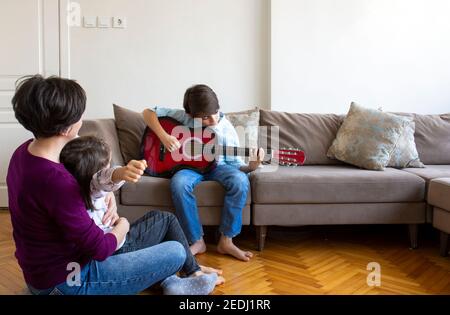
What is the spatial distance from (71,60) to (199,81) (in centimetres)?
98

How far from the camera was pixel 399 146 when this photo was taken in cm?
256

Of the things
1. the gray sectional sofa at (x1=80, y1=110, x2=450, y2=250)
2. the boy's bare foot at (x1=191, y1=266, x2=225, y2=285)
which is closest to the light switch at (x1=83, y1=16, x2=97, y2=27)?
the gray sectional sofa at (x1=80, y1=110, x2=450, y2=250)

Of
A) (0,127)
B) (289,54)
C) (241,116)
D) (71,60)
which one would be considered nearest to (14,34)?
(71,60)

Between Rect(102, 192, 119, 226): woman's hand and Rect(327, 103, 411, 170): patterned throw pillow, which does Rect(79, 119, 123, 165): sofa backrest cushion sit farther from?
Rect(327, 103, 411, 170): patterned throw pillow

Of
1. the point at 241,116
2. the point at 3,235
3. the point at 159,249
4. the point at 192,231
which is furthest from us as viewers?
the point at 241,116

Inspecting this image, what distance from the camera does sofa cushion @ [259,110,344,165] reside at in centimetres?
269

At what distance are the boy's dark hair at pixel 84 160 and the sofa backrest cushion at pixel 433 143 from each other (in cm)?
223

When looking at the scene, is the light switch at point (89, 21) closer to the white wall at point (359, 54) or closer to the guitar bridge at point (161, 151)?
the white wall at point (359, 54)

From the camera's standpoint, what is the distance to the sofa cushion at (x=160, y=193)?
2121mm

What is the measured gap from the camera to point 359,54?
314 centimetres

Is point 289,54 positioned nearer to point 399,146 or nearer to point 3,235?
point 399,146

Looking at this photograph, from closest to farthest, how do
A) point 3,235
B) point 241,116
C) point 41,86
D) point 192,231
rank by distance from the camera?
point 41,86 → point 192,231 → point 3,235 → point 241,116

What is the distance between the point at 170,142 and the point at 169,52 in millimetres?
1237

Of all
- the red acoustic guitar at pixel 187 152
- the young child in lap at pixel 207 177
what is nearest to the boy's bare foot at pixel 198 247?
the young child in lap at pixel 207 177
